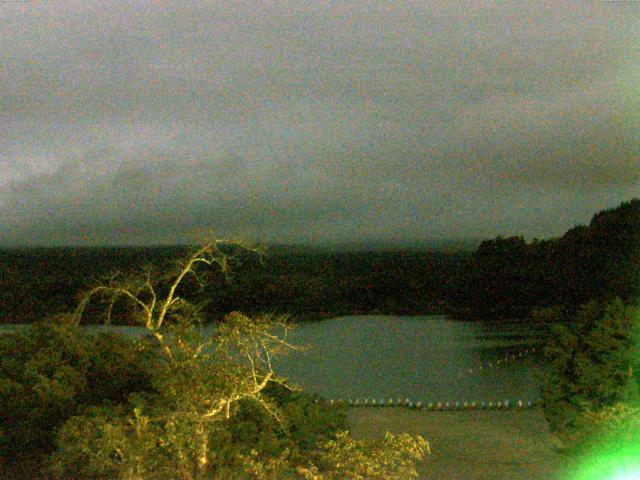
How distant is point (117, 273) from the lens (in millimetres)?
9102

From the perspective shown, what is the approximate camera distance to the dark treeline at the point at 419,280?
30359 mm

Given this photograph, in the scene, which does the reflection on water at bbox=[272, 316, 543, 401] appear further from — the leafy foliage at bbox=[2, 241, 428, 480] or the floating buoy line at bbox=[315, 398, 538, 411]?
the leafy foliage at bbox=[2, 241, 428, 480]

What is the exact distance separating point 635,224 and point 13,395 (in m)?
32.4

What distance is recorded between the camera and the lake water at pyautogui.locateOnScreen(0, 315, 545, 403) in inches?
773

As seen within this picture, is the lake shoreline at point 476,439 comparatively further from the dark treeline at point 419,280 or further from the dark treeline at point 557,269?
the dark treeline at point 557,269

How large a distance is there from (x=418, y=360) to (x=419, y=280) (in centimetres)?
1837

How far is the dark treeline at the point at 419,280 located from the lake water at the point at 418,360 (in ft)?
9.77

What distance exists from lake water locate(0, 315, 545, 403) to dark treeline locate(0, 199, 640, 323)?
298 centimetres

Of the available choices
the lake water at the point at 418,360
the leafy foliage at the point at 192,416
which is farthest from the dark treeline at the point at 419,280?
the leafy foliage at the point at 192,416

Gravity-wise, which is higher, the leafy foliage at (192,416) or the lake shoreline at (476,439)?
the leafy foliage at (192,416)

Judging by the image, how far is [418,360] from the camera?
2552 centimetres

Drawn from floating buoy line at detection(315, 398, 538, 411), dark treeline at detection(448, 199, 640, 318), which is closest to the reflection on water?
floating buoy line at detection(315, 398, 538, 411)

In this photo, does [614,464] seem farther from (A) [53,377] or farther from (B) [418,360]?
(B) [418,360]

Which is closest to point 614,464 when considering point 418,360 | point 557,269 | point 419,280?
point 418,360
